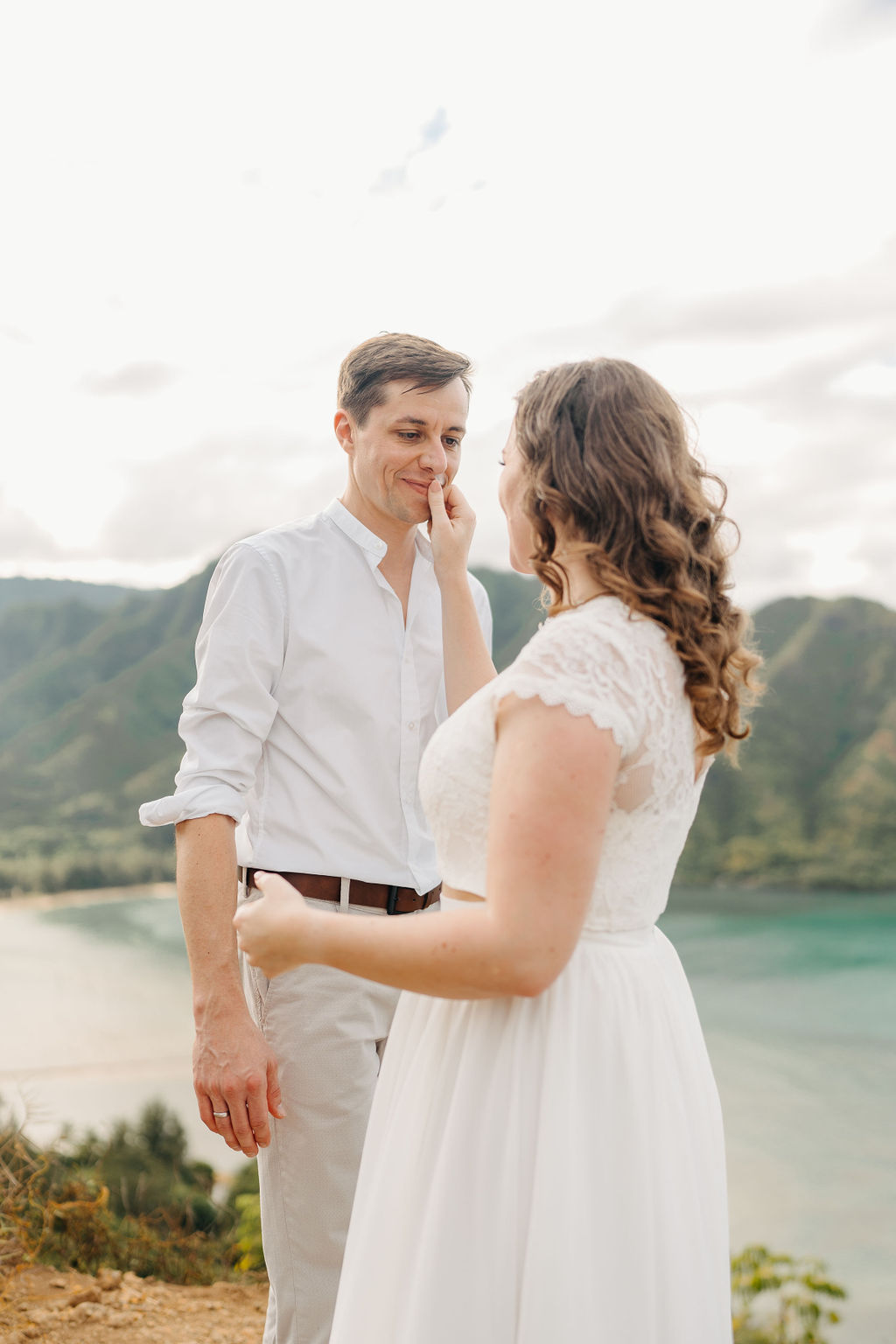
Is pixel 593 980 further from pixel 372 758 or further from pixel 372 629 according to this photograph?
pixel 372 629

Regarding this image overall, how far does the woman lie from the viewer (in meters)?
1.08

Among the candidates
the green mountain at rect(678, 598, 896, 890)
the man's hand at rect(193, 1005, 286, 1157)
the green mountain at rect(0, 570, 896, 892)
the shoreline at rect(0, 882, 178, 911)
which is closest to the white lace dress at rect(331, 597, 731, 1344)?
the man's hand at rect(193, 1005, 286, 1157)

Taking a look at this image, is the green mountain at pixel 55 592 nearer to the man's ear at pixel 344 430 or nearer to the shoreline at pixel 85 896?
the shoreline at pixel 85 896

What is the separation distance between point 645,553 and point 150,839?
13.7m

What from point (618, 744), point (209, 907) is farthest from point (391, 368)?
point (618, 744)

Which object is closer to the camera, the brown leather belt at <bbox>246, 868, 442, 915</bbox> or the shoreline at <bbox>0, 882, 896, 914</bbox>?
the brown leather belt at <bbox>246, 868, 442, 915</bbox>

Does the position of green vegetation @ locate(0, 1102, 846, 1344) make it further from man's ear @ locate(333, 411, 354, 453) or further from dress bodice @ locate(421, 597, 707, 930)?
dress bodice @ locate(421, 597, 707, 930)

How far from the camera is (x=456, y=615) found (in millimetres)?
2027

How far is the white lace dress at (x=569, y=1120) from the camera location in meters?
1.16

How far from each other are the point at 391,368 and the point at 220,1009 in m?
1.30

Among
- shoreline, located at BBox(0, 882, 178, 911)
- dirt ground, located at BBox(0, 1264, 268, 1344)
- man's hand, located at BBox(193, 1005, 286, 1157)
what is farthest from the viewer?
shoreline, located at BBox(0, 882, 178, 911)

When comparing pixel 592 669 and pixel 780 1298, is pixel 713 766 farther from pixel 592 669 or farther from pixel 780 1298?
pixel 592 669

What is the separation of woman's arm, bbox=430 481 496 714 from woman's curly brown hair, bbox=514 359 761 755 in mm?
730

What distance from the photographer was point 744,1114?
10070 mm
